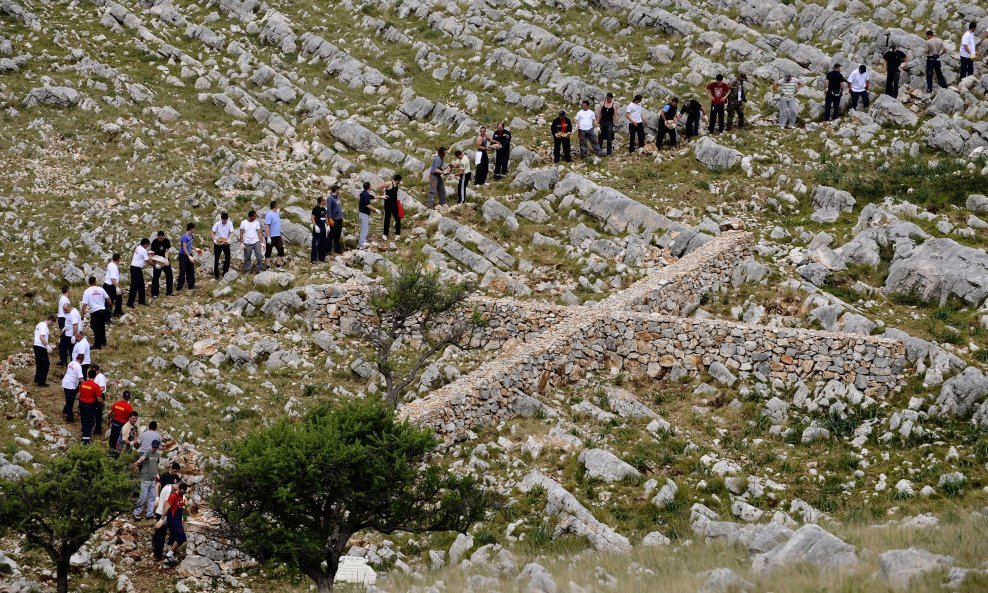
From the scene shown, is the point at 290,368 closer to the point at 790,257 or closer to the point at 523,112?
the point at 790,257

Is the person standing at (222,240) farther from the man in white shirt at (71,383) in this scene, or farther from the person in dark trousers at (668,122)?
the person in dark trousers at (668,122)

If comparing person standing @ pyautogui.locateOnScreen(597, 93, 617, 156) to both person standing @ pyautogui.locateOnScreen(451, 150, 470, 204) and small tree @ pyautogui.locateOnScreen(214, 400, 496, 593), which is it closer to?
person standing @ pyautogui.locateOnScreen(451, 150, 470, 204)

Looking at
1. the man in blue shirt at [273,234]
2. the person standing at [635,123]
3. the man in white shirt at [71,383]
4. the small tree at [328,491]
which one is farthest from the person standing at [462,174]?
the small tree at [328,491]

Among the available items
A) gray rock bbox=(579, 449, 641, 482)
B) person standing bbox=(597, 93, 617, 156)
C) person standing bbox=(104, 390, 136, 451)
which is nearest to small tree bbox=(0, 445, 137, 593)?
person standing bbox=(104, 390, 136, 451)

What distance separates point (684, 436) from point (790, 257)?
352 inches

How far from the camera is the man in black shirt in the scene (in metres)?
35.6

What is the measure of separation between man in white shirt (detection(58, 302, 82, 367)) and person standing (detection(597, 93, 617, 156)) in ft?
64.5

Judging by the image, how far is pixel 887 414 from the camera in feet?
71.9

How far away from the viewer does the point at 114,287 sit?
85.5 feet

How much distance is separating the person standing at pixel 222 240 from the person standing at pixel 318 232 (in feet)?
8.02

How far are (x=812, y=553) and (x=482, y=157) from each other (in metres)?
23.9

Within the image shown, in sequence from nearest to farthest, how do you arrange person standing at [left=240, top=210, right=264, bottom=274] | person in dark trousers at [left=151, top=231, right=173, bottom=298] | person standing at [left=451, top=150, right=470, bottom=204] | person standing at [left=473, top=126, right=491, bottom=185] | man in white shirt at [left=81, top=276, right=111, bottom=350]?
man in white shirt at [left=81, top=276, right=111, bottom=350]
person in dark trousers at [left=151, top=231, right=173, bottom=298]
person standing at [left=240, top=210, right=264, bottom=274]
person standing at [left=451, top=150, right=470, bottom=204]
person standing at [left=473, top=126, right=491, bottom=185]

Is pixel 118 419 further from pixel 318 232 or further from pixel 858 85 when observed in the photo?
pixel 858 85

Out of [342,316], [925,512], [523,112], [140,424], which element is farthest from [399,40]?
[925,512]
